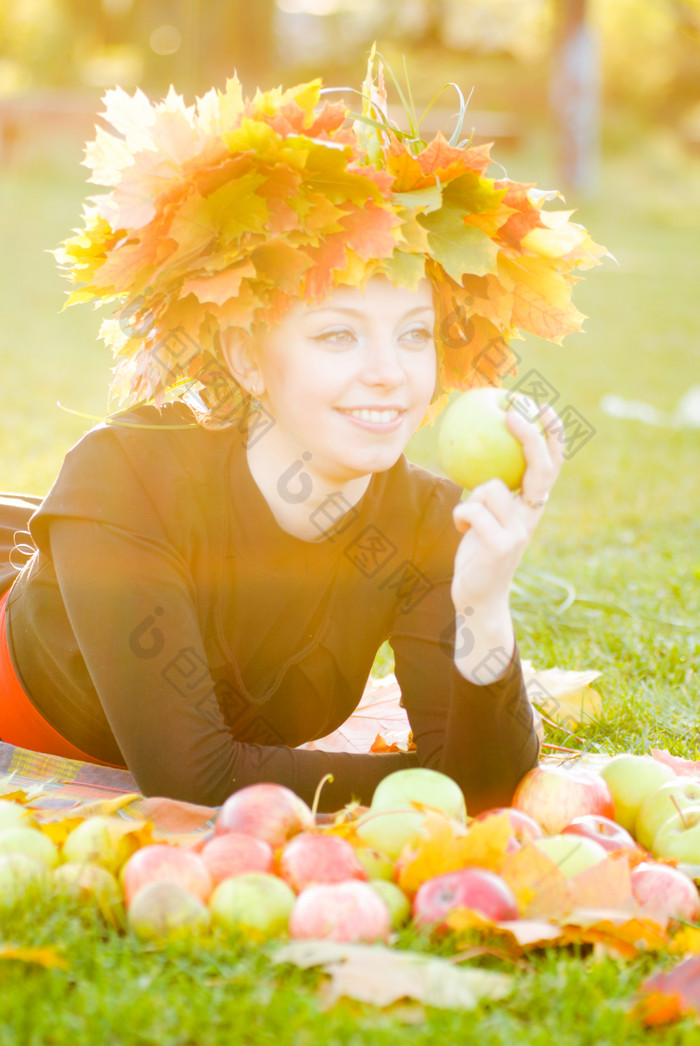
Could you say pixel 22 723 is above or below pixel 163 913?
above

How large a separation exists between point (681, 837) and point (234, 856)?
0.94 meters

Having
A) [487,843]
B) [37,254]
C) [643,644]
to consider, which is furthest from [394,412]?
[37,254]

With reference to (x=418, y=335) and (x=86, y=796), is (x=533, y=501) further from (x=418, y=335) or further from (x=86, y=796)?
(x=86, y=796)

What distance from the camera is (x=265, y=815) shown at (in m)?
2.30

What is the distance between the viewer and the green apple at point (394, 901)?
2.14 m

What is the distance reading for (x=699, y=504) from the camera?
6.51 m

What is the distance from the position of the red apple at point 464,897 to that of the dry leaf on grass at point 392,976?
0.45ft

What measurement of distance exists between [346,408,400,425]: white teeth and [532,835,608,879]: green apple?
92 centimetres

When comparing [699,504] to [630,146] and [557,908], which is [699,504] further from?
[630,146]

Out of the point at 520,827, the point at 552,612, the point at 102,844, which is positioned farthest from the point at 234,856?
the point at 552,612

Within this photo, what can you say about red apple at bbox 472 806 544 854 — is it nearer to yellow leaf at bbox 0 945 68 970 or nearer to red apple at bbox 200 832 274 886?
red apple at bbox 200 832 274 886

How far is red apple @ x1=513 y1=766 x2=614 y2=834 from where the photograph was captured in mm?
2633

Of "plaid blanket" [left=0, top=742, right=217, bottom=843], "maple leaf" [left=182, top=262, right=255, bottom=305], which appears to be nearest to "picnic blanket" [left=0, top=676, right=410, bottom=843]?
"plaid blanket" [left=0, top=742, right=217, bottom=843]

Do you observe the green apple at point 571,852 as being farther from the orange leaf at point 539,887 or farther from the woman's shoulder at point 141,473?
the woman's shoulder at point 141,473
